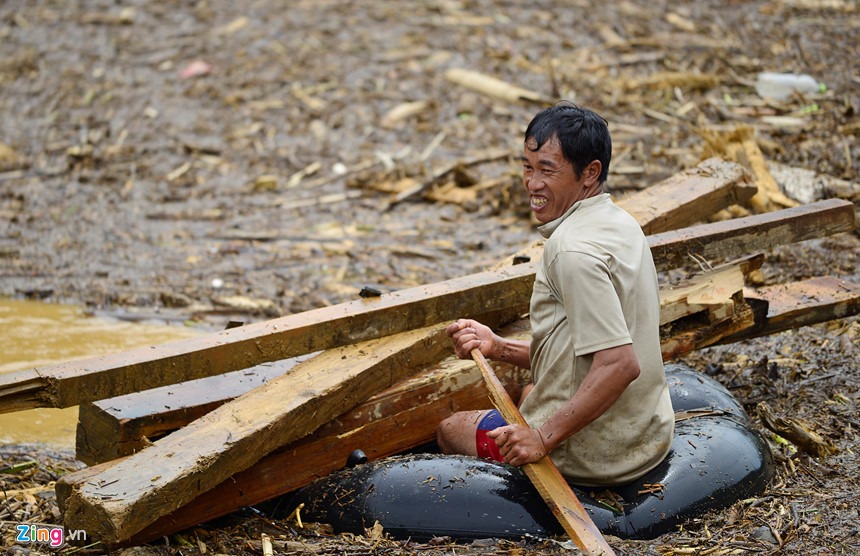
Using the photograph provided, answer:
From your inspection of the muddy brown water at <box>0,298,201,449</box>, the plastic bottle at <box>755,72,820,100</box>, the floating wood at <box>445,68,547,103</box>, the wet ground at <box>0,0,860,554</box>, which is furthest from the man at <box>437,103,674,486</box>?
the floating wood at <box>445,68,547,103</box>

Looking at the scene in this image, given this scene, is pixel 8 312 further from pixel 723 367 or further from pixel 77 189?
pixel 723 367

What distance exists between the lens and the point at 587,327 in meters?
2.80

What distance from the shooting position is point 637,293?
9.72 ft

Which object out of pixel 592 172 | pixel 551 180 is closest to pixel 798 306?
pixel 592 172

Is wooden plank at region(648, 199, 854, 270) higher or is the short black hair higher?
the short black hair

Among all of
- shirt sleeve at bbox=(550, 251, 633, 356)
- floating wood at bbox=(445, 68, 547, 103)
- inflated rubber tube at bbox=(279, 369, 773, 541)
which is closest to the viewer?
shirt sleeve at bbox=(550, 251, 633, 356)

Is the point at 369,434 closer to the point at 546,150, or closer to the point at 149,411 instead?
the point at 149,411

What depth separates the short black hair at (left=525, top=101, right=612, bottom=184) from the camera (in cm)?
299

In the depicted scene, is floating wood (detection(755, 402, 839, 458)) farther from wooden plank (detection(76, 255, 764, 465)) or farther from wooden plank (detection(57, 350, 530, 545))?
wooden plank (detection(57, 350, 530, 545))

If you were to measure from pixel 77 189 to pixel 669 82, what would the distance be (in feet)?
25.4

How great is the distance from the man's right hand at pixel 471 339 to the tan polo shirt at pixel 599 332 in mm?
261

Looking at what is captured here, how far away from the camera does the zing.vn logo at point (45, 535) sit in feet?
9.57

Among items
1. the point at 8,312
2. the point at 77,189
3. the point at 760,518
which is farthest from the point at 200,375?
the point at 77,189

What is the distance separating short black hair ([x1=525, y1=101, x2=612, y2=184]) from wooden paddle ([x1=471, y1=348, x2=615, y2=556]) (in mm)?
1024
